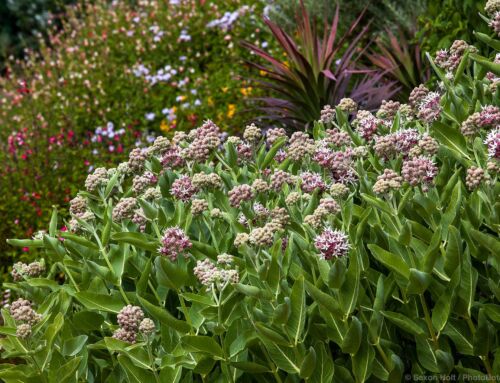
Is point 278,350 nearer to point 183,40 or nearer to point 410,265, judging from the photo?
point 410,265

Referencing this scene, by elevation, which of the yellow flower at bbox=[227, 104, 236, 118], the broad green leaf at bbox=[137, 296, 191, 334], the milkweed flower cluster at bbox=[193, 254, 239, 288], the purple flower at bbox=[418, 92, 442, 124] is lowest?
the yellow flower at bbox=[227, 104, 236, 118]

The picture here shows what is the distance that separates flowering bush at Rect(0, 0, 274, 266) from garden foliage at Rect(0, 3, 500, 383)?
3509 millimetres

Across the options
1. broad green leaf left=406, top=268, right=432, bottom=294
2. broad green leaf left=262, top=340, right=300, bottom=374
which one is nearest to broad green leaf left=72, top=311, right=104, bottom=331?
broad green leaf left=262, top=340, right=300, bottom=374

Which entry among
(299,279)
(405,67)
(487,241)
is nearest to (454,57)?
(487,241)

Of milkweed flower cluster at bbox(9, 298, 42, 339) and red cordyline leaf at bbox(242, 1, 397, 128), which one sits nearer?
milkweed flower cluster at bbox(9, 298, 42, 339)

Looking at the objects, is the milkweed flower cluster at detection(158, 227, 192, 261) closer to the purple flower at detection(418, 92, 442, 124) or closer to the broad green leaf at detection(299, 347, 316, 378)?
the broad green leaf at detection(299, 347, 316, 378)

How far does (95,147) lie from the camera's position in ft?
24.4

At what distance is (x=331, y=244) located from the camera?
7.13ft

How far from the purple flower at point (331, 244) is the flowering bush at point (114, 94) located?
164 inches

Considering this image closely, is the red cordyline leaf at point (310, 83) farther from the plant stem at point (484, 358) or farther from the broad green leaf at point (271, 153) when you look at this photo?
the plant stem at point (484, 358)

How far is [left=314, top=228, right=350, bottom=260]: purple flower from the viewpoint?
2172 mm

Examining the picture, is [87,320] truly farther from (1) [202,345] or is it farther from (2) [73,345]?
(1) [202,345]

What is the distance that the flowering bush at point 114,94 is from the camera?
6688 mm

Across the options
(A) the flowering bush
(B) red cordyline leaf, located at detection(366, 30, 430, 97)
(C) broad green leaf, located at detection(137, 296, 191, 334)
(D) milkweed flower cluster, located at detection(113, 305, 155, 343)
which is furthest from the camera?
(A) the flowering bush
